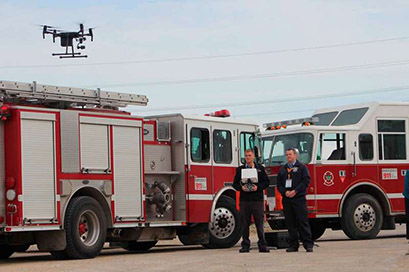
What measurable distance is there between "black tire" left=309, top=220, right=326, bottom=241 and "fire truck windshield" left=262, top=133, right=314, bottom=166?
5.74 feet

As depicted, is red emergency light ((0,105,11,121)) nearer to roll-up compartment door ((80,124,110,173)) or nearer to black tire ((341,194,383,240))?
roll-up compartment door ((80,124,110,173))

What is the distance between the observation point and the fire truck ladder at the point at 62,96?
15.2m

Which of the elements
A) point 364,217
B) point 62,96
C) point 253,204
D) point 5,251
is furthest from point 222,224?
point 62,96

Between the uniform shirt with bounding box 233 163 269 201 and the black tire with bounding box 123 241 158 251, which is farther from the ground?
the uniform shirt with bounding box 233 163 269 201

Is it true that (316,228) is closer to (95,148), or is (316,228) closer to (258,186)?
(258,186)

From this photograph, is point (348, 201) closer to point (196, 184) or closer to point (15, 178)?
point (196, 184)

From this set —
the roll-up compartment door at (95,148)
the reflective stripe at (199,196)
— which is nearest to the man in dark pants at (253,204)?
the reflective stripe at (199,196)

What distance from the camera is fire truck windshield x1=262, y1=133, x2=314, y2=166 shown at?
827 inches

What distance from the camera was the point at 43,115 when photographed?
15.4m

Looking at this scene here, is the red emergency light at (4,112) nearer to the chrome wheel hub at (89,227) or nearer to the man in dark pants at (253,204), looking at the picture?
the chrome wheel hub at (89,227)

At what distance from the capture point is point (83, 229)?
1600cm

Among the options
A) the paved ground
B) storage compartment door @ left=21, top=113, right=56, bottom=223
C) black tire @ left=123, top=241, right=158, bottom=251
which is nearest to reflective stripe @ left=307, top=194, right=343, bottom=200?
the paved ground

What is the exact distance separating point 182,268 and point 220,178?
600 centimetres

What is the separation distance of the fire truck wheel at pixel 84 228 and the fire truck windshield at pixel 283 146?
6.35 m
